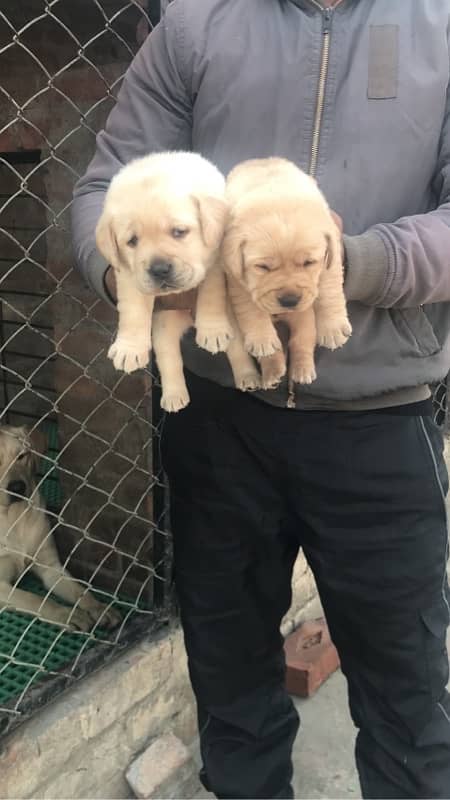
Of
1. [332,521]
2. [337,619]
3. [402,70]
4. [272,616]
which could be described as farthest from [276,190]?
[272,616]

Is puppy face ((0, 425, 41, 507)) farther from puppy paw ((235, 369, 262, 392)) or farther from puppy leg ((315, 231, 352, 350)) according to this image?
puppy leg ((315, 231, 352, 350))

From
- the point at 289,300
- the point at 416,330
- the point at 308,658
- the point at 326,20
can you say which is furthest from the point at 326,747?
the point at 326,20

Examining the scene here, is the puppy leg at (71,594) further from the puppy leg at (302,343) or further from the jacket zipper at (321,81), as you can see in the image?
the jacket zipper at (321,81)

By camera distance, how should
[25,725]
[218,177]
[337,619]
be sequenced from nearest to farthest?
1. [218,177]
2. [337,619]
3. [25,725]

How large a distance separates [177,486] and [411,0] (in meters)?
1.05

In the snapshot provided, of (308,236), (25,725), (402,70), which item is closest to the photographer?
(308,236)

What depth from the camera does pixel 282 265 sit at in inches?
38.4

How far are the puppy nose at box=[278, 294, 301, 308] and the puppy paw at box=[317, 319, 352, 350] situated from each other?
0.37 ft

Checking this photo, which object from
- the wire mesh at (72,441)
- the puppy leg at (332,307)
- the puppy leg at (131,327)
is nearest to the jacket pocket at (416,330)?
the puppy leg at (332,307)

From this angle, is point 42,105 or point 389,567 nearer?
point 389,567

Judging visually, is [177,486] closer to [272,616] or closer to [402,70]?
[272,616]

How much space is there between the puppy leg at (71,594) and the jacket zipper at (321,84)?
1.44 m

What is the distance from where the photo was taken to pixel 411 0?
4.28 feet

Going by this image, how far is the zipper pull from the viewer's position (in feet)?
4.26
